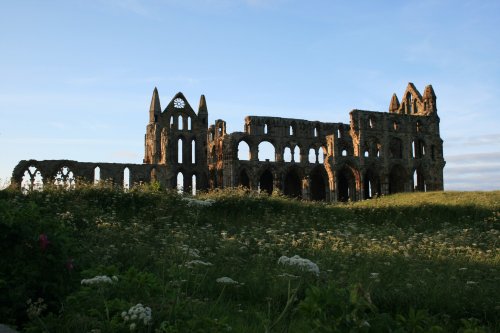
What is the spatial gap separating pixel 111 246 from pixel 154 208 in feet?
23.3

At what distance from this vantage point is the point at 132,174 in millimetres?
45000

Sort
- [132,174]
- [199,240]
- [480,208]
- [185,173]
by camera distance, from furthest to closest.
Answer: [185,173] → [132,174] → [480,208] → [199,240]

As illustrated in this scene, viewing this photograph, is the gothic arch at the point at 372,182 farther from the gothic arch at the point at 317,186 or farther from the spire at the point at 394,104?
the spire at the point at 394,104

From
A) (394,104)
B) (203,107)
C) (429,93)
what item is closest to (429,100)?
(429,93)

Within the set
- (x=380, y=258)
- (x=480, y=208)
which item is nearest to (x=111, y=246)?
(x=380, y=258)

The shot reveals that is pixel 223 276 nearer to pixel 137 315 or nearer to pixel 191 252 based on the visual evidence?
pixel 191 252

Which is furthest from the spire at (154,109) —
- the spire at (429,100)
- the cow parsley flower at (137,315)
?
the cow parsley flower at (137,315)

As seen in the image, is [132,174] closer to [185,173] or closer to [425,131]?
[185,173]

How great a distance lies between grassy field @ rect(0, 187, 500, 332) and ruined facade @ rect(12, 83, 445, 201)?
27.9 meters

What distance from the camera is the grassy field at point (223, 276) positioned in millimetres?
4277

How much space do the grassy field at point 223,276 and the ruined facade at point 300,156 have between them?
27909 millimetres

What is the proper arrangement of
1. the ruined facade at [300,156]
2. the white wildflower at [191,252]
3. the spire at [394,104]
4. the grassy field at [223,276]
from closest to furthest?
Answer: the grassy field at [223,276] → the white wildflower at [191,252] → the ruined facade at [300,156] → the spire at [394,104]

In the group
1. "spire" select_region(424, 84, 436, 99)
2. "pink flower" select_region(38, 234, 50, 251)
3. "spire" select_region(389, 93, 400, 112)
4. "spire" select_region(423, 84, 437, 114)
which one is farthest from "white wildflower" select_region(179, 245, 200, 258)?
"spire" select_region(389, 93, 400, 112)

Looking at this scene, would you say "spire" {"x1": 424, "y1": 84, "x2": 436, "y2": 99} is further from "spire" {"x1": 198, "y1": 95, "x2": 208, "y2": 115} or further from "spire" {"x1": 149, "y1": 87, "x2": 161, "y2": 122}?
"spire" {"x1": 149, "y1": 87, "x2": 161, "y2": 122}
